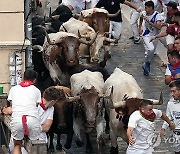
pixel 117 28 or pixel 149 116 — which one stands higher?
pixel 117 28

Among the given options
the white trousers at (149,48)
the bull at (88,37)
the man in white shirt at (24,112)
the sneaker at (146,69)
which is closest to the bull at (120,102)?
the bull at (88,37)

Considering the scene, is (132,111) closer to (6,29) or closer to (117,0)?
(6,29)

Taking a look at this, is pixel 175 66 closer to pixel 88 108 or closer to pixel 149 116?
pixel 88 108

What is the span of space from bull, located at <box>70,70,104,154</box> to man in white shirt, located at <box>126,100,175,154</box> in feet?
4.60

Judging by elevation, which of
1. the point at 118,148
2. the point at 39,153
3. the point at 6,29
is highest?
the point at 6,29

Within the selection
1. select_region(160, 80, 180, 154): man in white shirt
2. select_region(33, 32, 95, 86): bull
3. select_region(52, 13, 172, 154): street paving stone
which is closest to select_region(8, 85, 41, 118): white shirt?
select_region(160, 80, 180, 154): man in white shirt

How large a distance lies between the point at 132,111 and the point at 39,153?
2958 mm

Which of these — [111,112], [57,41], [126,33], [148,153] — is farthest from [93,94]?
[126,33]

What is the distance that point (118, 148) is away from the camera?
15.0 metres

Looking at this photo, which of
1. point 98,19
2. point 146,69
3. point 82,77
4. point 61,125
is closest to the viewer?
point 61,125

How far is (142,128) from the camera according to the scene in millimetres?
12531

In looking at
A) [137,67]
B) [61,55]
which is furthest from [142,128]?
[137,67]

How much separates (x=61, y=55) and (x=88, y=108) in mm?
3088

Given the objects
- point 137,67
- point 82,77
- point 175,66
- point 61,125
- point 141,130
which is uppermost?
point 175,66
